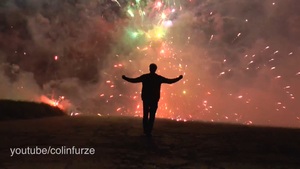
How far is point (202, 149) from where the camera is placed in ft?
24.9

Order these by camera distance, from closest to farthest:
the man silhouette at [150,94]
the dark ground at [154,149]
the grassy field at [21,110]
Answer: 1. the dark ground at [154,149]
2. the man silhouette at [150,94]
3. the grassy field at [21,110]

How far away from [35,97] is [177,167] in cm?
3237

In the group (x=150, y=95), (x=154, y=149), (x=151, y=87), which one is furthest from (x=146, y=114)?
(x=154, y=149)

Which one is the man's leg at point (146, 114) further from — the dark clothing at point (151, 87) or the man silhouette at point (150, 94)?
the dark clothing at point (151, 87)

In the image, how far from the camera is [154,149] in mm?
7266

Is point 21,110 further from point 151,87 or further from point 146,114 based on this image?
point 151,87

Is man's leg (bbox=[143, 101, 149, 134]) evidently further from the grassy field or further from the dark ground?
the grassy field

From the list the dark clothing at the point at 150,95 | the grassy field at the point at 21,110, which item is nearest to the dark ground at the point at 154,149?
the dark clothing at the point at 150,95

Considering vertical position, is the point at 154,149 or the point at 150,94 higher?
the point at 150,94

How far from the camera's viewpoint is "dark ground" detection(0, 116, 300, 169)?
5930mm

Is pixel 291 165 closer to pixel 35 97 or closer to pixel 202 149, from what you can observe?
pixel 202 149

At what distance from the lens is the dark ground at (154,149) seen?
233 inches

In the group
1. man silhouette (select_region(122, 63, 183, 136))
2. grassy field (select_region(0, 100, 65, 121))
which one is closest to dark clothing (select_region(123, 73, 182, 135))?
man silhouette (select_region(122, 63, 183, 136))

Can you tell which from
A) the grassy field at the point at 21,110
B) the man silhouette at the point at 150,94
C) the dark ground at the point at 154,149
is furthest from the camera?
the grassy field at the point at 21,110
